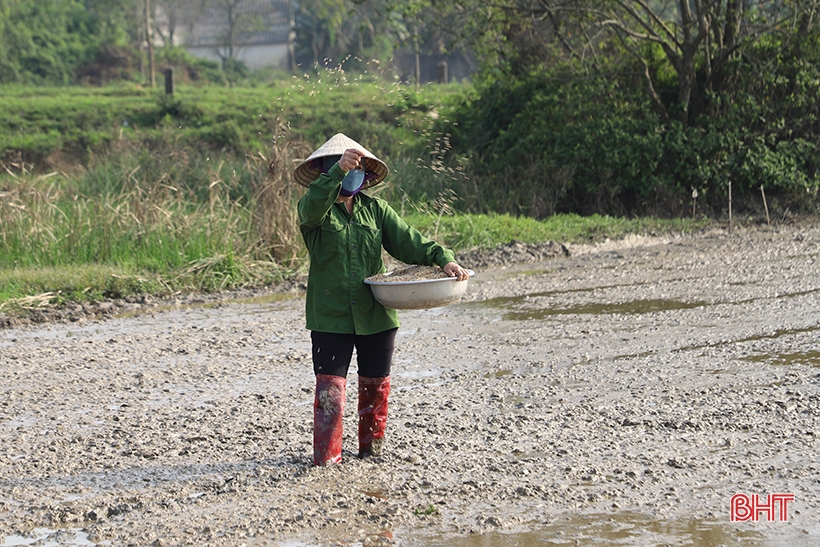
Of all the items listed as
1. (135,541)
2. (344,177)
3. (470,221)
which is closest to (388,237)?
(344,177)

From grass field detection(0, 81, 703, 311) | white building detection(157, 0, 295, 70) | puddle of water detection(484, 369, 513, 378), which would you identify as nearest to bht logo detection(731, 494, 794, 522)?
puddle of water detection(484, 369, 513, 378)

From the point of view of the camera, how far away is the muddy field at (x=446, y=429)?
4.33 metres

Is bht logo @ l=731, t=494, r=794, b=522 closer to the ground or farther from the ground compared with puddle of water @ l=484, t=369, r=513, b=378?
closer to the ground

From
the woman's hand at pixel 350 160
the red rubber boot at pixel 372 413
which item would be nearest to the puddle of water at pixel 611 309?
the red rubber boot at pixel 372 413

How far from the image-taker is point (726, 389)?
633cm

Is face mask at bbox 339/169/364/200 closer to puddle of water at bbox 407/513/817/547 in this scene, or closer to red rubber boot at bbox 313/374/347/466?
red rubber boot at bbox 313/374/347/466

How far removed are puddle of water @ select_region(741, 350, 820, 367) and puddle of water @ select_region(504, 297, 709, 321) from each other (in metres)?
1.97

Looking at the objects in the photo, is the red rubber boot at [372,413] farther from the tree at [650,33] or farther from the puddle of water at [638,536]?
the tree at [650,33]

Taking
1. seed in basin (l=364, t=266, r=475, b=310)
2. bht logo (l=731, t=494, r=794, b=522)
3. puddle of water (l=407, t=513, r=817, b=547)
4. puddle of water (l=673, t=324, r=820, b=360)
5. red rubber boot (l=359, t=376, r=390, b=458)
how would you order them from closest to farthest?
1. puddle of water (l=407, t=513, r=817, b=547)
2. bht logo (l=731, t=494, r=794, b=522)
3. seed in basin (l=364, t=266, r=475, b=310)
4. red rubber boot (l=359, t=376, r=390, b=458)
5. puddle of water (l=673, t=324, r=820, b=360)

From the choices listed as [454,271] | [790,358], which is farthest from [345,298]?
[790,358]

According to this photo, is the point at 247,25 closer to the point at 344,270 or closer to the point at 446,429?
the point at 446,429

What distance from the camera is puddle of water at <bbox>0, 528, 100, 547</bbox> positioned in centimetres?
419

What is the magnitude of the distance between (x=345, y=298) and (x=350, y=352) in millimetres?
302

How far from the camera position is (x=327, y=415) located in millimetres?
4930
